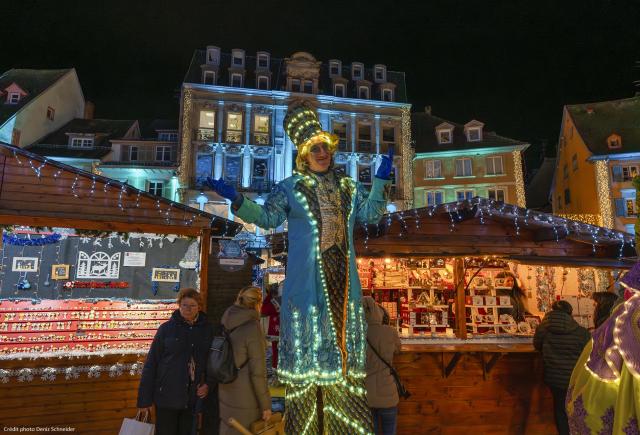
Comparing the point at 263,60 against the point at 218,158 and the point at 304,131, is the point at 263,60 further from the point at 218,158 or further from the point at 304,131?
the point at 304,131

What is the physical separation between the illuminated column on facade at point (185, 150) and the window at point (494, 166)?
19175 millimetres

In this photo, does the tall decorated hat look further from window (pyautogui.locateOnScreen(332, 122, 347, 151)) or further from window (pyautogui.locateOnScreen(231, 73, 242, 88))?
window (pyautogui.locateOnScreen(231, 73, 242, 88))

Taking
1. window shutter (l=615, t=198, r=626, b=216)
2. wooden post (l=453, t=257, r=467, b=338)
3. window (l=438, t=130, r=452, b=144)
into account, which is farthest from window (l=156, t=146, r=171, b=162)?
window shutter (l=615, t=198, r=626, b=216)

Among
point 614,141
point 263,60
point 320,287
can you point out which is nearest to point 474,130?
point 614,141

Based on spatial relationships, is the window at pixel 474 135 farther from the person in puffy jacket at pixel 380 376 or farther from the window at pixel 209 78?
the person in puffy jacket at pixel 380 376

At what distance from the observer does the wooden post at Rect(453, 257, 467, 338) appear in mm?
7406

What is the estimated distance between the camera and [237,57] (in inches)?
1084

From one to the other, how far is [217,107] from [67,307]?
20.4 metres

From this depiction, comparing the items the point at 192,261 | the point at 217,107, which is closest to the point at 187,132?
the point at 217,107

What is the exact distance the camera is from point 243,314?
4406 millimetres

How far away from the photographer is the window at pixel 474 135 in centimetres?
2900

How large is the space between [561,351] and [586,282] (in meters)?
6.74

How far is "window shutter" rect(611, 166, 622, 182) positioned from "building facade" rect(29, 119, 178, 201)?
83.5ft

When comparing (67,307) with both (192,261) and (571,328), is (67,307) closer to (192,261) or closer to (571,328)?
(192,261)
